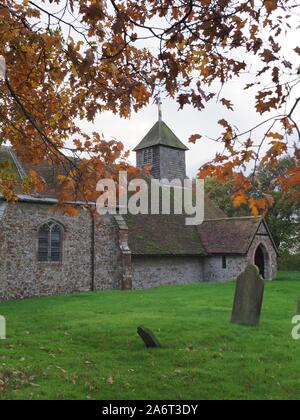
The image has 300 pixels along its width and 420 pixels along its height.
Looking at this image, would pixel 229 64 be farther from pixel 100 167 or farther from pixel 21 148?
pixel 21 148

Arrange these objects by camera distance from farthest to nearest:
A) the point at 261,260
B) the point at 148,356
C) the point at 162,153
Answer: the point at 162,153 → the point at 261,260 → the point at 148,356

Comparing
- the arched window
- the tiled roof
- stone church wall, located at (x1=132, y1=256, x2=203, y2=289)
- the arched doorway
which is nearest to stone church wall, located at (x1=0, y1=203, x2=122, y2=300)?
the arched window

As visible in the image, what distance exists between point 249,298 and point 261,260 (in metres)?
18.4

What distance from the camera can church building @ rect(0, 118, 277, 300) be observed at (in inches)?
750

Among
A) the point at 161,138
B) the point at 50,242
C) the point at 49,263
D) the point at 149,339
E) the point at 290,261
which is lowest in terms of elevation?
the point at 149,339

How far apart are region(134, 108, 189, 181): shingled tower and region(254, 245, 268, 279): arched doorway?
9786mm

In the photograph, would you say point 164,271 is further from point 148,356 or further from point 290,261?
point 290,261

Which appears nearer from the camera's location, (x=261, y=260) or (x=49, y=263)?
(x=49, y=263)

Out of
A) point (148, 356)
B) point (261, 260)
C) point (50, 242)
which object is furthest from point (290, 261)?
point (148, 356)

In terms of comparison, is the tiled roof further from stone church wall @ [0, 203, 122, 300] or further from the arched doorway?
the arched doorway

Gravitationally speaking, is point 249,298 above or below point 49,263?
below

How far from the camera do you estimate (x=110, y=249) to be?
875 inches

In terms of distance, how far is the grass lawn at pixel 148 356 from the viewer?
642 cm
